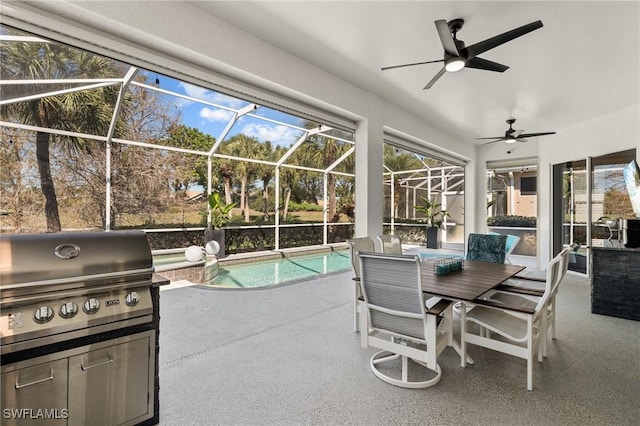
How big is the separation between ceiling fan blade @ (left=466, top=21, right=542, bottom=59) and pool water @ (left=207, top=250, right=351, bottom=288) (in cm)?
404

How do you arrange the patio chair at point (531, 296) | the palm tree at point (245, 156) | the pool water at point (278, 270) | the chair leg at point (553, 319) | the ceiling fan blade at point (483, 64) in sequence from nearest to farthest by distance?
1. the patio chair at point (531, 296)
2. the ceiling fan blade at point (483, 64)
3. the chair leg at point (553, 319)
4. the pool water at point (278, 270)
5. the palm tree at point (245, 156)

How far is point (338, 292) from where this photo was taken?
4660 mm

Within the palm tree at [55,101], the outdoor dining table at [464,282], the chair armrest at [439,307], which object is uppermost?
the palm tree at [55,101]

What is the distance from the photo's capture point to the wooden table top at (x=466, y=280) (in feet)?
7.54

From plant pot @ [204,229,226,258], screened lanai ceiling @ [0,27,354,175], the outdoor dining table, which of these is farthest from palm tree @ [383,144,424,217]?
the outdoor dining table

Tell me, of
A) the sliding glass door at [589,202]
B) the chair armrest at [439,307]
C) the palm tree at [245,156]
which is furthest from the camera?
the palm tree at [245,156]

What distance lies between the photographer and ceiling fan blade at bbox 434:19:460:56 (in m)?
2.22

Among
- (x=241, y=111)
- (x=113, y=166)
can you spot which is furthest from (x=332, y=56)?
(x=113, y=166)

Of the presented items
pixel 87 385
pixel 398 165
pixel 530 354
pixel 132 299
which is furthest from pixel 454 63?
pixel 398 165

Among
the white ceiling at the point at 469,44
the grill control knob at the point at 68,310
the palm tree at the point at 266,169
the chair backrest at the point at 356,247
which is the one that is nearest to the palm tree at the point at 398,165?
the palm tree at the point at 266,169

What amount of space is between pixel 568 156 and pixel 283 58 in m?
6.25

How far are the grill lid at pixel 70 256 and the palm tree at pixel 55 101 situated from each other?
8.60 ft

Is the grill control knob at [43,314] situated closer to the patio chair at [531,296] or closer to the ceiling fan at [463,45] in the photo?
the ceiling fan at [463,45]

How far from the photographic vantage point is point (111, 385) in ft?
5.16
